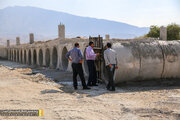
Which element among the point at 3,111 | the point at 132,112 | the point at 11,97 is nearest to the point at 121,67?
the point at 132,112

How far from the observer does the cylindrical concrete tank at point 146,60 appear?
270 inches

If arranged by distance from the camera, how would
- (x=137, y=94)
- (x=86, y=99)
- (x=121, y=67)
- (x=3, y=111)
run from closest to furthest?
(x=3, y=111) → (x=86, y=99) → (x=137, y=94) → (x=121, y=67)

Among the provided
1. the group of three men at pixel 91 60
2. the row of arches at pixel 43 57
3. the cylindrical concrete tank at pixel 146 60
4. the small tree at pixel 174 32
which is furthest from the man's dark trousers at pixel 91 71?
the small tree at pixel 174 32

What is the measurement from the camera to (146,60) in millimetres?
7027

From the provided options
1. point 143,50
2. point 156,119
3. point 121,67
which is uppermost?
point 143,50

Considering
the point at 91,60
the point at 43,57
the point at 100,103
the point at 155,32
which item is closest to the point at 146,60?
the point at 91,60

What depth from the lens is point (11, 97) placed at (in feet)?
17.2

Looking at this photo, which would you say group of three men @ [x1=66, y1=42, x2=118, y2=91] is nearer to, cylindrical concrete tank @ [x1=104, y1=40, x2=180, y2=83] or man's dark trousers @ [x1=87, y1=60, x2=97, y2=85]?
man's dark trousers @ [x1=87, y1=60, x2=97, y2=85]

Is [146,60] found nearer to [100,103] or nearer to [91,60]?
[91,60]

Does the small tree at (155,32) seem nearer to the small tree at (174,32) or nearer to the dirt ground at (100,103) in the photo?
the small tree at (174,32)

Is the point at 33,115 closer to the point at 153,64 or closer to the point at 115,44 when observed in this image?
the point at 115,44

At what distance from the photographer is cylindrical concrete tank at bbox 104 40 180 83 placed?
6849mm

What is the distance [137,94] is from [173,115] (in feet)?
5.86

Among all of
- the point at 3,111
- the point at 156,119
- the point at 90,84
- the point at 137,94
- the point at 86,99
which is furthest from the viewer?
the point at 90,84
